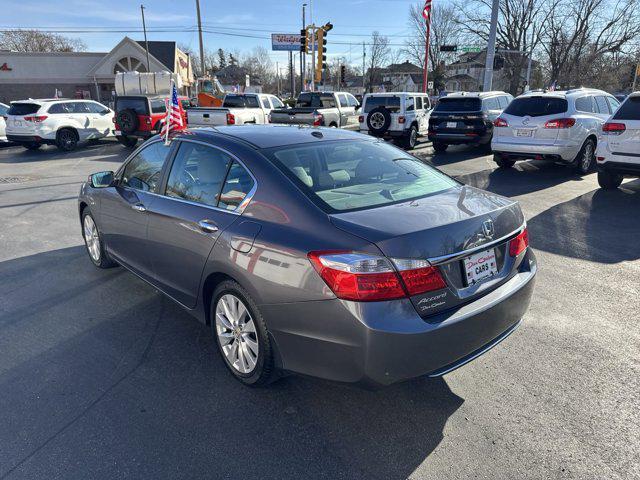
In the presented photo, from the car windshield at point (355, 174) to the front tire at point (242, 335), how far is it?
31.0 inches

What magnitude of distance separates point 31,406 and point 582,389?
3.51 metres

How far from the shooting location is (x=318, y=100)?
1833cm

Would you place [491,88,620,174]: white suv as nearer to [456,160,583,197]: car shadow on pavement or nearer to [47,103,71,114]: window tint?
[456,160,583,197]: car shadow on pavement

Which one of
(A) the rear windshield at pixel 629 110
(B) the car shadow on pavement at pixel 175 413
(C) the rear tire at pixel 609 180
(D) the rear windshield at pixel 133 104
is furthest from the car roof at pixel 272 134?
(D) the rear windshield at pixel 133 104

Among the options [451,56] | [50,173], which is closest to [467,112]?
[50,173]

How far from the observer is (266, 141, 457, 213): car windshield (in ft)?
9.36

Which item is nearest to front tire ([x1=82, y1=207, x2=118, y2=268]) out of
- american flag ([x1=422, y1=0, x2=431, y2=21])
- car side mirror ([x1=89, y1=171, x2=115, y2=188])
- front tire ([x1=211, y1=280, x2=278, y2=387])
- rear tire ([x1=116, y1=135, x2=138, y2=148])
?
car side mirror ([x1=89, y1=171, x2=115, y2=188])

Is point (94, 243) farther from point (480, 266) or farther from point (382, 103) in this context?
point (382, 103)

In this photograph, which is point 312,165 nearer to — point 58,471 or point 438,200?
point 438,200

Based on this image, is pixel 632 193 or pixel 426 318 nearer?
pixel 426 318

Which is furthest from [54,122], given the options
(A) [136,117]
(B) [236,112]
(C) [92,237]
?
(C) [92,237]

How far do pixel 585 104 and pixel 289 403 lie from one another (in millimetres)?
10358

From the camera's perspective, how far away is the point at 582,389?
3002 millimetres

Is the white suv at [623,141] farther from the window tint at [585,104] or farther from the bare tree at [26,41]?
the bare tree at [26,41]
